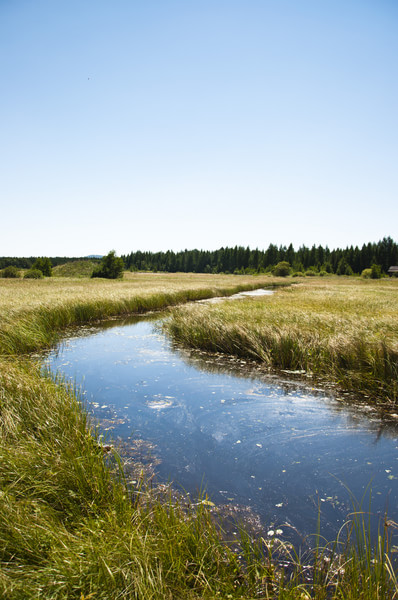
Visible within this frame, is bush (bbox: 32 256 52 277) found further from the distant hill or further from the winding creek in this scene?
the winding creek

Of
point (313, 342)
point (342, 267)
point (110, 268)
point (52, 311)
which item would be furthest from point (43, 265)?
point (342, 267)

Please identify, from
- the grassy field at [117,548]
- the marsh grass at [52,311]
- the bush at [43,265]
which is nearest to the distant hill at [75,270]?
the bush at [43,265]

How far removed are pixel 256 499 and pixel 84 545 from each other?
85.7 inches

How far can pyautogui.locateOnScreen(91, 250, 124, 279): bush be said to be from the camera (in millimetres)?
48438

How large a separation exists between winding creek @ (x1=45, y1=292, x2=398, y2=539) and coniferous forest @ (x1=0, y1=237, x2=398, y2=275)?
90.5 m

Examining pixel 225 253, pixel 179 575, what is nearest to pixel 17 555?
pixel 179 575

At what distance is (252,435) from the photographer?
5.79 meters

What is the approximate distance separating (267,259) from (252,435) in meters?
102

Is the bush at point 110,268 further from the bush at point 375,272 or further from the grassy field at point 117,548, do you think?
the bush at point 375,272

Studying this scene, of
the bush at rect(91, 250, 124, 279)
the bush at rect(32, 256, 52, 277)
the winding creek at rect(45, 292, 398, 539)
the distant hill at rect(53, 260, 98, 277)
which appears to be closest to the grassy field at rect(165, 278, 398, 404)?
the winding creek at rect(45, 292, 398, 539)

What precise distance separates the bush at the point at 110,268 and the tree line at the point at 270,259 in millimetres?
60694

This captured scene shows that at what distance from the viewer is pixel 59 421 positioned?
4.68 metres

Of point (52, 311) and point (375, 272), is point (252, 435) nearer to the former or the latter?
point (52, 311)

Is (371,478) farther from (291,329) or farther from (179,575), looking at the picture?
(291,329)
